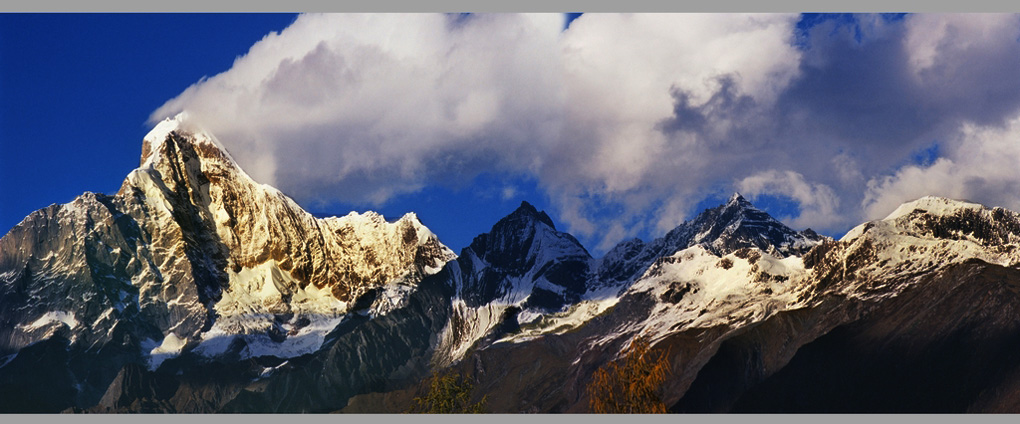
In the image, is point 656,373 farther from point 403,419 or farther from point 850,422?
point 850,422

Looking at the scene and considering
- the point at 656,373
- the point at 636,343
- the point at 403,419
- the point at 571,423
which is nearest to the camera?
the point at 656,373

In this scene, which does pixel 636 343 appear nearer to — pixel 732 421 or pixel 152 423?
pixel 732 421

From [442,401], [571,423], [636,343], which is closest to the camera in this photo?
[636,343]

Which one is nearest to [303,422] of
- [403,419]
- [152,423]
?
[152,423]

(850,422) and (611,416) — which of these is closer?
(611,416)

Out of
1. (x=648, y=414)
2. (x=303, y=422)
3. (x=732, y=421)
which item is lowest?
(x=648, y=414)

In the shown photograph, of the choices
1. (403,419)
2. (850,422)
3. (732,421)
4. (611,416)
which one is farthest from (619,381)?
(850,422)

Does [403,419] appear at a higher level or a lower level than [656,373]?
higher

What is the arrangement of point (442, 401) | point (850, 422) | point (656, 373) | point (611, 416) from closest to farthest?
point (656, 373)
point (611, 416)
point (442, 401)
point (850, 422)

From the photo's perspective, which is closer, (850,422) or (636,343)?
(636,343)
